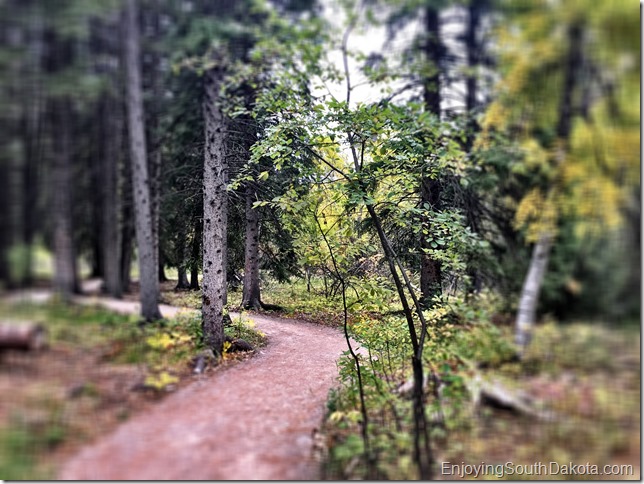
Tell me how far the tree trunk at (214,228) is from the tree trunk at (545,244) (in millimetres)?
2639

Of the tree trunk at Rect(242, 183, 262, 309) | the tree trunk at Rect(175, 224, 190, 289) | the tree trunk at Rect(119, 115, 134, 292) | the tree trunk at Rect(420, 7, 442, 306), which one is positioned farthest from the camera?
the tree trunk at Rect(242, 183, 262, 309)

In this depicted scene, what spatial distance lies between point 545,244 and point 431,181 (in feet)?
4.94

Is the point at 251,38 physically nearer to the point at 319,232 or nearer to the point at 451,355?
the point at 319,232

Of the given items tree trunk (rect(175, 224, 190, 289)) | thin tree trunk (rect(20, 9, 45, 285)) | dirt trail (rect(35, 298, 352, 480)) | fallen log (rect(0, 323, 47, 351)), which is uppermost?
thin tree trunk (rect(20, 9, 45, 285))

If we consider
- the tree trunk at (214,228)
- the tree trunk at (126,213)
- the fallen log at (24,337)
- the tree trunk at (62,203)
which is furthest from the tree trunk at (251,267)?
the fallen log at (24,337)

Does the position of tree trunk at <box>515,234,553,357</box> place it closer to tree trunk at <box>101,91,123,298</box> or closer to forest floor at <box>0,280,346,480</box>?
forest floor at <box>0,280,346,480</box>

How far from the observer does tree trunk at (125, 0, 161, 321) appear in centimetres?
187

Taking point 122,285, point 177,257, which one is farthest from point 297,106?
point 122,285

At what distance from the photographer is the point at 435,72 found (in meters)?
2.22

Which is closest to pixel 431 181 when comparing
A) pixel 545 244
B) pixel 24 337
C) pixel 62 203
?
pixel 545 244

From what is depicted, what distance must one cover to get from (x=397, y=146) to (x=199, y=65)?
5.71 feet

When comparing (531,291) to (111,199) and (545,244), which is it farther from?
(111,199)

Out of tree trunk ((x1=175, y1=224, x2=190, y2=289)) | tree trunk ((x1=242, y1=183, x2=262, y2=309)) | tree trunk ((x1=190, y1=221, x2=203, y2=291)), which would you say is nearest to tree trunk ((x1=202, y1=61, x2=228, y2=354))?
tree trunk ((x1=190, y1=221, x2=203, y2=291))

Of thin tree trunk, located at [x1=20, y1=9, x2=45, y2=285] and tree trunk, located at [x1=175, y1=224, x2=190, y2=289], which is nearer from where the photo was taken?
thin tree trunk, located at [x1=20, y1=9, x2=45, y2=285]
